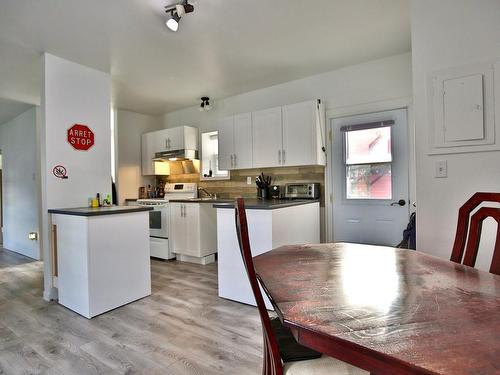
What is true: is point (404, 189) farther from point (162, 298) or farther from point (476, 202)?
point (162, 298)

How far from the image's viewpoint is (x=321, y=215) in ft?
12.1

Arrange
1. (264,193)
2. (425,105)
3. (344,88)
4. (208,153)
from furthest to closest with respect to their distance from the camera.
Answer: (208,153) → (264,193) → (344,88) → (425,105)

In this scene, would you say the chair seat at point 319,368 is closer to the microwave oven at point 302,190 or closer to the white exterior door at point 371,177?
the white exterior door at point 371,177

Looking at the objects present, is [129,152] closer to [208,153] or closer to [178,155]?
[178,155]

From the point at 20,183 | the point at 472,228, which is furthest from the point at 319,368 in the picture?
the point at 20,183

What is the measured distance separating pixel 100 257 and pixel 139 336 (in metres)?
0.80

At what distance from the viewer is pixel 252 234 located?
104 inches

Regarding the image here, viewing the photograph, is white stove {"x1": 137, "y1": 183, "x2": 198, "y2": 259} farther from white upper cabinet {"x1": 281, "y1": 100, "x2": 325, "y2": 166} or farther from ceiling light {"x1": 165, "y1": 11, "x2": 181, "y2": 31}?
ceiling light {"x1": 165, "y1": 11, "x2": 181, "y2": 31}

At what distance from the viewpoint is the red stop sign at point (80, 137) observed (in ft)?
9.91

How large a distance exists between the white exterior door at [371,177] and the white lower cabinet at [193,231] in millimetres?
1776

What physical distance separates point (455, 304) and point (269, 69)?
10.6ft

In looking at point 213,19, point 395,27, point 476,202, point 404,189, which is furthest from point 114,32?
point 404,189

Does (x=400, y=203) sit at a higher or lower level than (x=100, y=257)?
higher

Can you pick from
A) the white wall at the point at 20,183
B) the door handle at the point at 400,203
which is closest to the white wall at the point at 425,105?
the door handle at the point at 400,203
